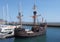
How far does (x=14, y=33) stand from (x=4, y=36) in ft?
15.4

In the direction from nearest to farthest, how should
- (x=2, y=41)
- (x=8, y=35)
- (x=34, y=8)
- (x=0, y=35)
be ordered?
(x=2, y=41)
(x=0, y=35)
(x=8, y=35)
(x=34, y=8)

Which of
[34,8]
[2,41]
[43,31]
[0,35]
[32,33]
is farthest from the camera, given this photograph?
[34,8]

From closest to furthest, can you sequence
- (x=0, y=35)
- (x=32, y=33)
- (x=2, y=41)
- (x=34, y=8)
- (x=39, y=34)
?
(x=2, y=41), (x=0, y=35), (x=32, y=33), (x=39, y=34), (x=34, y=8)

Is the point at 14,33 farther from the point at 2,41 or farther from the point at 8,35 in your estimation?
the point at 2,41

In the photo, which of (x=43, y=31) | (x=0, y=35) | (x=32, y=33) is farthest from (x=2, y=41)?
(x=43, y=31)

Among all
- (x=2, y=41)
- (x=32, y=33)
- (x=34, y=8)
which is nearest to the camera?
(x=2, y=41)

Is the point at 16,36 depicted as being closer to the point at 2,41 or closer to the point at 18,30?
the point at 18,30

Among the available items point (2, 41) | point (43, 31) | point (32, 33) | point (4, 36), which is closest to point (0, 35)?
point (4, 36)

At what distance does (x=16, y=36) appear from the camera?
40531mm

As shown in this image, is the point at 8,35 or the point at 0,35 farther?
the point at 8,35

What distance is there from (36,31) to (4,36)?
12.2 m

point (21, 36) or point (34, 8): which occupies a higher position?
point (34, 8)

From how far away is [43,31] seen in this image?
48656mm

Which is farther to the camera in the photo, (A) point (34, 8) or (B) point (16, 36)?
(A) point (34, 8)
